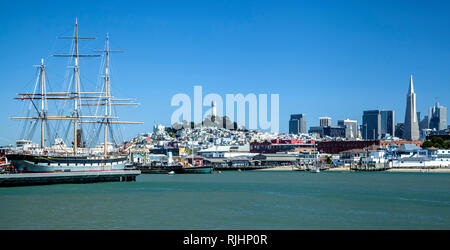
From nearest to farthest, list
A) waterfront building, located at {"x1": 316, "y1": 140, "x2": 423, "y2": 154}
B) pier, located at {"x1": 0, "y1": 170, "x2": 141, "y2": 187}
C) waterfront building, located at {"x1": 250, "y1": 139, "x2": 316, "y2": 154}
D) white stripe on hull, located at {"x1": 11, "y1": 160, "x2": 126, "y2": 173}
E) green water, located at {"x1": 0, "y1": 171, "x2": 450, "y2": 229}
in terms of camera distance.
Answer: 1. green water, located at {"x1": 0, "y1": 171, "x2": 450, "y2": 229}
2. pier, located at {"x1": 0, "y1": 170, "x2": 141, "y2": 187}
3. white stripe on hull, located at {"x1": 11, "y1": 160, "x2": 126, "y2": 173}
4. waterfront building, located at {"x1": 316, "y1": 140, "x2": 423, "y2": 154}
5. waterfront building, located at {"x1": 250, "y1": 139, "x2": 316, "y2": 154}

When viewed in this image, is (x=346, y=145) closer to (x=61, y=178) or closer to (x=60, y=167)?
(x=60, y=167)

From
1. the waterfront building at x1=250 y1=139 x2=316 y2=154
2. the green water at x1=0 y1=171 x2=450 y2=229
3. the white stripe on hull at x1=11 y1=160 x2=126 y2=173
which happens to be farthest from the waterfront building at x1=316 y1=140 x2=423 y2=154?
the green water at x1=0 y1=171 x2=450 y2=229

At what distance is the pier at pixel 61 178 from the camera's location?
49219 millimetres

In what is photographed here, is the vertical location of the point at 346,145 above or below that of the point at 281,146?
above

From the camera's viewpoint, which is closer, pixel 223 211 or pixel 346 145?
pixel 223 211

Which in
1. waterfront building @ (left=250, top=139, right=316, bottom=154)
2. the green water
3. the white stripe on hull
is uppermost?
waterfront building @ (left=250, top=139, right=316, bottom=154)

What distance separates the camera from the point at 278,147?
163 meters

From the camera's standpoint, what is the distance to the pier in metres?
49.2

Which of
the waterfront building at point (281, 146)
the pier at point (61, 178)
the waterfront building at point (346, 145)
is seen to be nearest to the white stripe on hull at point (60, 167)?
the pier at point (61, 178)

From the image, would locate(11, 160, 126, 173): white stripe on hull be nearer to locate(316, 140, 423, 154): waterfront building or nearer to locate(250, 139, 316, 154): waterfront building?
locate(316, 140, 423, 154): waterfront building

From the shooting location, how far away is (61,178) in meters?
54.2

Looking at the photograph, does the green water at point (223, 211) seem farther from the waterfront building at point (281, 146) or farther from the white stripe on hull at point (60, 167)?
the waterfront building at point (281, 146)

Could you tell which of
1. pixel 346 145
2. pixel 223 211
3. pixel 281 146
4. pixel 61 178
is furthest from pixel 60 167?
pixel 281 146
